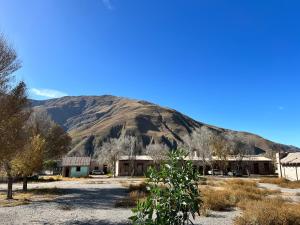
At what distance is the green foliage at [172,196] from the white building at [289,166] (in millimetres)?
46177

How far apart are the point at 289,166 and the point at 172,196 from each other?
51121 millimetres

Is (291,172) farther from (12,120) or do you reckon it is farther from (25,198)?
(12,120)

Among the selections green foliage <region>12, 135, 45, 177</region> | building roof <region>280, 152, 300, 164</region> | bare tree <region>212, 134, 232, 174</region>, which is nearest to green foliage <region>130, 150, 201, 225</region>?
green foliage <region>12, 135, 45, 177</region>

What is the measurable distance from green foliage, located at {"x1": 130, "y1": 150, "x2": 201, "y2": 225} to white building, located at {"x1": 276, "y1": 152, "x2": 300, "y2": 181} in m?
46.2

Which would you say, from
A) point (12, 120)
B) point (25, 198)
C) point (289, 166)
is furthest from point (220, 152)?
point (12, 120)

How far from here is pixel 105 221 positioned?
1453 centimetres

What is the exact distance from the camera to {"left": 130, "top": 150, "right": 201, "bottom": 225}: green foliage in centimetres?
677

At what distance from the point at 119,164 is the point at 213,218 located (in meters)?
65.4

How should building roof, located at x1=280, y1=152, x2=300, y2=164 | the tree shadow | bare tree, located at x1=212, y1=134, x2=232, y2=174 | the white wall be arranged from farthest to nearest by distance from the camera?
bare tree, located at x1=212, y1=134, x2=232, y2=174, building roof, located at x1=280, y1=152, x2=300, y2=164, the white wall, the tree shadow

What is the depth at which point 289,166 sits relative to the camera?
51.8m

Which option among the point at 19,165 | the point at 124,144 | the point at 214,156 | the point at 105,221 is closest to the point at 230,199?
the point at 105,221

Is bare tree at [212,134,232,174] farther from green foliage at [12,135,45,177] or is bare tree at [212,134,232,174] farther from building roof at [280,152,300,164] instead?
green foliage at [12,135,45,177]

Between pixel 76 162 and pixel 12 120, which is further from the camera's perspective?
pixel 76 162

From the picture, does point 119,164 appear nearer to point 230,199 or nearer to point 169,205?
point 230,199
